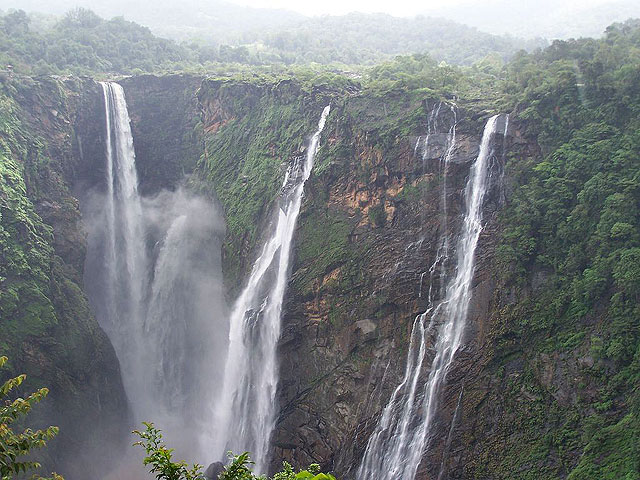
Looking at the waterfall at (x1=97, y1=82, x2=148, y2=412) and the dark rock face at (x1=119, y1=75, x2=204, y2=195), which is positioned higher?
the dark rock face at (x1=119, y1=75, x2=204, y2=195)

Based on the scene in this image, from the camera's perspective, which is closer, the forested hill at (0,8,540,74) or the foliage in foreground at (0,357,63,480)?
the foliage in foreground at (0,357,63,480)

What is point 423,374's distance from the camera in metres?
21.5

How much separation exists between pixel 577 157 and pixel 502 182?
2705 mm

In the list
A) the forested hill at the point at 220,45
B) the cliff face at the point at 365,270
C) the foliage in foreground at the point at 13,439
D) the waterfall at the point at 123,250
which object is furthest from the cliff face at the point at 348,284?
the foliage in foreground at the point at 13,439

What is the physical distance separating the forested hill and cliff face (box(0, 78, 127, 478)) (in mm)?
7933

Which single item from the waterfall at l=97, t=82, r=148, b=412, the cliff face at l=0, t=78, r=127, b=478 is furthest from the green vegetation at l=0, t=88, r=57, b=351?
the waterfall at l=97, t=82, r=148, b=412

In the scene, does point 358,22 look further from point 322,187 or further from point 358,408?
point 358,408

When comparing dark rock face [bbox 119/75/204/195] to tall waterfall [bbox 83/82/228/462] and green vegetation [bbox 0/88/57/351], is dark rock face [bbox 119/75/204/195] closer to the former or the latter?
tall waterfall [bbox 83/82/228/462]

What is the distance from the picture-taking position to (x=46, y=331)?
26.7 meters

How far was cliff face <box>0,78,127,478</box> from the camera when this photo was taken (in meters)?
26.0

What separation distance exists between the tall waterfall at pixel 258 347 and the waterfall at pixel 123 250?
7495 millimetres

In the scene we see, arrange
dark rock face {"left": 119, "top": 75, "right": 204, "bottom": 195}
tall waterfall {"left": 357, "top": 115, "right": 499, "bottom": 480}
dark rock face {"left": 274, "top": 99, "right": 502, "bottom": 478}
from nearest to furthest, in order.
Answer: tall waterfall {"left": 357, "top": 115, "right": 499, "bottom": 480} < dark rock face {"left": 274, "top": 99, "right": 502, "bottom": 478} < dark rock face {"left": 119, "top": 75, "right": 204, "bottom": 195}

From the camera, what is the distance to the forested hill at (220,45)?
46078 mm

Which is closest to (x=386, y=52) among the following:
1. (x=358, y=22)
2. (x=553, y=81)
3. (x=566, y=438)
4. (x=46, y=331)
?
(x=358, y=22)
